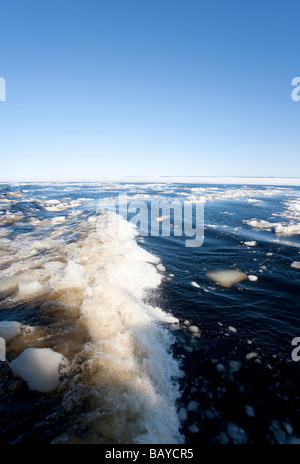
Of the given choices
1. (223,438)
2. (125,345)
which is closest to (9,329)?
(125,345)

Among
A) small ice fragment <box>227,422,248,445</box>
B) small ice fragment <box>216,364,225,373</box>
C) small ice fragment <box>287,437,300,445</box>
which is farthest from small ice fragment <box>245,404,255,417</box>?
small ice fragment <box>216,364,225,373</box>

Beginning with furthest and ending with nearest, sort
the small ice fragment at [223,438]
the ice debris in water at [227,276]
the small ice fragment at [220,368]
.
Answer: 1. the ice debris in water at [227,276]
2. the small ice fragment at [220,368]
3. the small ice fragment at [223,438]

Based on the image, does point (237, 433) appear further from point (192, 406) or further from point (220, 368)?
point (220, 368)

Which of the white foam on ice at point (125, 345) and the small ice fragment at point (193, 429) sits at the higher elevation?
the white foam on ice at point (125, 345)

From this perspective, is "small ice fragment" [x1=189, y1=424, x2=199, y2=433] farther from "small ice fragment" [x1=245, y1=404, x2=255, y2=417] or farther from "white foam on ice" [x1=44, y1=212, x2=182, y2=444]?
"small ice fragment" [x1=245, y1=404, x2=255, y2=417]

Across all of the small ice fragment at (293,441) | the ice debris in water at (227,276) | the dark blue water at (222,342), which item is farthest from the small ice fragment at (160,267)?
the small ice fragment at (293,441)

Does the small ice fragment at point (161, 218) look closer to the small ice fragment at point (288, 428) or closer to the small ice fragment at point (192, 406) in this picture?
the small ice fragment at point (192, 406)
